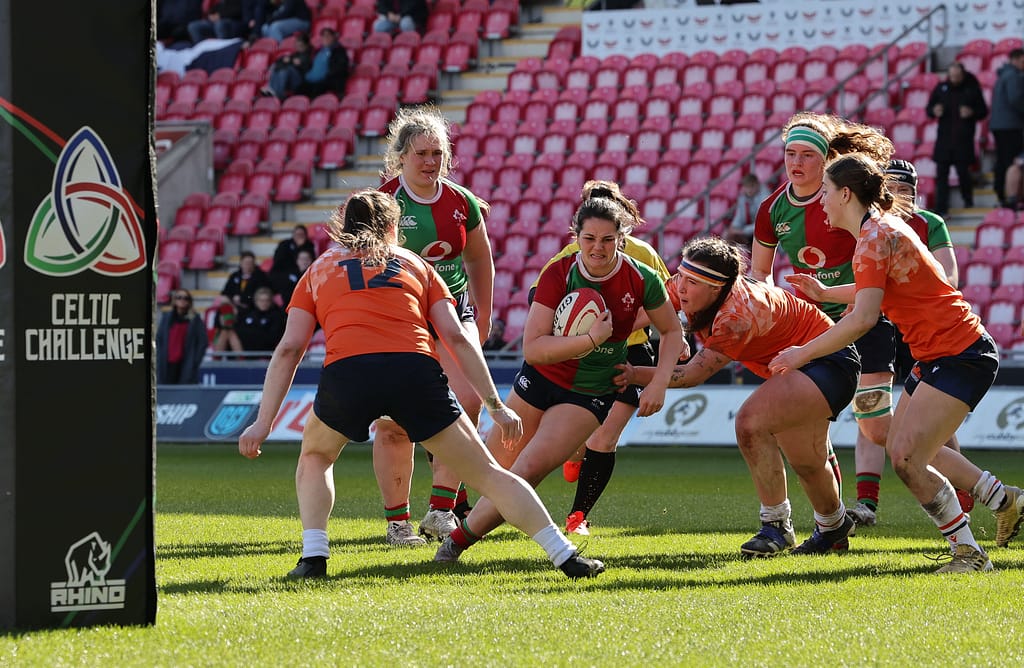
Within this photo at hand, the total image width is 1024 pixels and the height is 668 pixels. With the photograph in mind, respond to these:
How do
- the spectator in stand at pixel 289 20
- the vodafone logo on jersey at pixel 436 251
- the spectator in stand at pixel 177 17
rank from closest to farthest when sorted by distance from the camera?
the vodafone logo on jersey at pixel 436 251
the spectator in stand at pixel 289 20
the spectator in stand at pixel 177 17

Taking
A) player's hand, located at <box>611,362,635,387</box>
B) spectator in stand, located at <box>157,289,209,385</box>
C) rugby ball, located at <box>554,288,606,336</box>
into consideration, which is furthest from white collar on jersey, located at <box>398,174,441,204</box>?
spectator in stand, located at <box>157,289,209,385</box>

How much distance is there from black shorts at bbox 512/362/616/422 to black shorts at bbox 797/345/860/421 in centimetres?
105

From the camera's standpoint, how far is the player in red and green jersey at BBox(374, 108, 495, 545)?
8773mm

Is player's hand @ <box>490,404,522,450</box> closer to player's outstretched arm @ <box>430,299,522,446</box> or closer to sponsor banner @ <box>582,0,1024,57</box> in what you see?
player's outstretched arm @ <box>430,299,522,446</box>

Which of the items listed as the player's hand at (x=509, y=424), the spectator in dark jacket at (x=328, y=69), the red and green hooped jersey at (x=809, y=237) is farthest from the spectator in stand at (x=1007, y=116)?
the player's hand at (x=509, y=424)

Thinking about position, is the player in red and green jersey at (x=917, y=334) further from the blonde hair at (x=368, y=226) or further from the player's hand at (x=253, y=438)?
the player's hand at (x=253, y=438)

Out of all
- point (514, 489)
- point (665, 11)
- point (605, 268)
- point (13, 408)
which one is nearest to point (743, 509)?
point (605, 268)

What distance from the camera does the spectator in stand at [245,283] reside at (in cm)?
2033

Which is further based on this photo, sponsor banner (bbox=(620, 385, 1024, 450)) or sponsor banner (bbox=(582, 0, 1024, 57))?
sponsor banner (bbox=(582, 0, 1024, 57))

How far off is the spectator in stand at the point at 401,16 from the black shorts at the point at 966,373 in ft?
70.2

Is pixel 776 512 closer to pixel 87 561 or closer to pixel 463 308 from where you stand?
pixel 463 308

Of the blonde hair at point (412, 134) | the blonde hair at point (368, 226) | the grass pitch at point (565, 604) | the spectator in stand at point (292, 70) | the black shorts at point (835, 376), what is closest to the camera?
the grass pitch at point (565, 604)

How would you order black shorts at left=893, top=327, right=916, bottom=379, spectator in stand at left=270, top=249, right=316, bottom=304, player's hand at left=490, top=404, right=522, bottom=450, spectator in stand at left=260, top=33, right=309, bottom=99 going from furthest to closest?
1. spectator in stand at left=260, top=33, right=309, bottom=99
2. spectator in stand at left=270, top=249, right=316, bottom=304
3. black shorts at left=893, top=327, right=916, bottom=379
4. player's hand at left=490, top=404, right=522, bottom=450

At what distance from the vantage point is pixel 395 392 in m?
6.51
